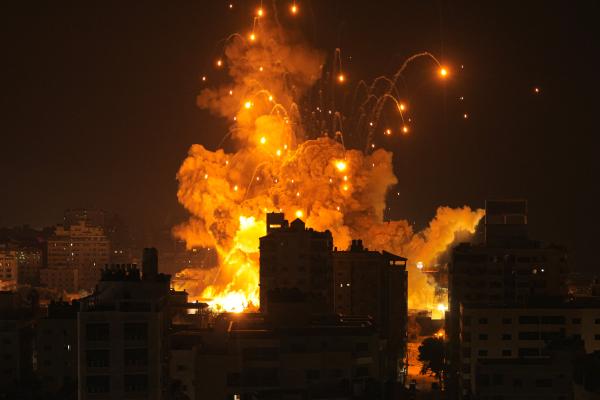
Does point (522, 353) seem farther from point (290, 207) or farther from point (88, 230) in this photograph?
point (88, 230)

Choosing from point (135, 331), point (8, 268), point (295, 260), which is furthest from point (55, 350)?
point (8, 268)

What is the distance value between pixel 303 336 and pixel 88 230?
81.7 metres

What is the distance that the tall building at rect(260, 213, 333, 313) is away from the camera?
4922 centimetres

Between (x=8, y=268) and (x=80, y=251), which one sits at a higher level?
(x=80, y=251)

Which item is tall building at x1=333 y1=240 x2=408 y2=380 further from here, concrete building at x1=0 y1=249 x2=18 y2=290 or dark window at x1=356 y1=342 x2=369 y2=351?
concrete building at x1=0 y1=249 x2=18 y2=290

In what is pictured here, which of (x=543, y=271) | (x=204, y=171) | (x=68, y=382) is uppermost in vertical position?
(x=204, y=171)

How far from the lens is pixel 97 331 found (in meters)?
27.0

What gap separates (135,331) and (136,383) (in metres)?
1.21

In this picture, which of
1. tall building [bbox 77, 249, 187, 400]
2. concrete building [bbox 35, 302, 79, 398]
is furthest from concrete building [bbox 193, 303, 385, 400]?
concrete building [bbox 35, 302, 79, 398]

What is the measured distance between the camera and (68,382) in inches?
1374

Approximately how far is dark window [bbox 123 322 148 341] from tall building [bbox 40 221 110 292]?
7541 centimetres

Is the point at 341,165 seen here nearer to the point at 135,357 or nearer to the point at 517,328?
the point at 517,328

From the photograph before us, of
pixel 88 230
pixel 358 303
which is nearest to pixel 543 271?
pixel 358 303

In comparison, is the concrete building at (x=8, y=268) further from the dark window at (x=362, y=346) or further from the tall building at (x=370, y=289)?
the dark window at (x=362, y=346)
